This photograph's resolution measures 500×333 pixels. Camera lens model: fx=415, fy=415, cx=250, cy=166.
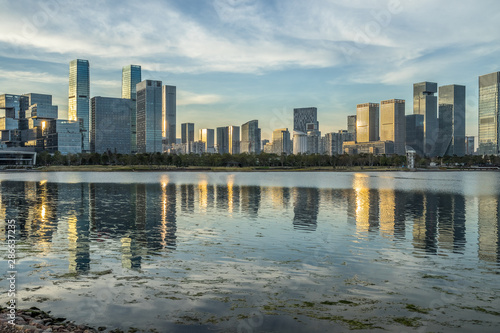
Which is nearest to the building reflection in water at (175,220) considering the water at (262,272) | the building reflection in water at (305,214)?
the building reflection in water at (305,214)

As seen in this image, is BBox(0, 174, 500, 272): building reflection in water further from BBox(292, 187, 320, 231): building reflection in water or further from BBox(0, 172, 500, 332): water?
BBox(0, 172, 500, 332): water

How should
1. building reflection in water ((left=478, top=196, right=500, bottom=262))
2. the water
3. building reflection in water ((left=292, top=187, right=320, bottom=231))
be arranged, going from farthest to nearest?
building reflection in water ((left=292, top=187, right=320, bottom=231)) < building reflection in water ((left=478, top=196, right=500, bottom=262)) < the water

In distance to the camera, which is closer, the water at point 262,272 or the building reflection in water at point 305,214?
the water at point 262,272

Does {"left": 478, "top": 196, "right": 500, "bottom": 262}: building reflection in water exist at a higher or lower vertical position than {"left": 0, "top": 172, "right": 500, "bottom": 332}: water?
lower

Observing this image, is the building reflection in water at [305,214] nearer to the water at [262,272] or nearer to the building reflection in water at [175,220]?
the building reflection in water at [175,220]

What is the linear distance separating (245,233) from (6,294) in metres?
20.9

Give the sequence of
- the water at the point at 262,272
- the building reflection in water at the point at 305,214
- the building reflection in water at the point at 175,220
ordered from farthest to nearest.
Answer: the building reflection in water at the point at 305,214
the building reflection in water at the point at 175,220
the water at the point at 262,272

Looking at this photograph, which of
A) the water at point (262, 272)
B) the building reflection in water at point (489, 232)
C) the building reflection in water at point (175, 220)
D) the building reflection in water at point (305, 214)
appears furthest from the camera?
the building reflection in water at point (305, 214)

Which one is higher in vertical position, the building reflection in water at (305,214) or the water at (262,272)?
the water at (262,272)

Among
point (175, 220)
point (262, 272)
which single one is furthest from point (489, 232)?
point (175, 220)

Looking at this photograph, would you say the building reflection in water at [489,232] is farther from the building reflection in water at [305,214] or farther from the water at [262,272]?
the building reflection in water at [305,214]

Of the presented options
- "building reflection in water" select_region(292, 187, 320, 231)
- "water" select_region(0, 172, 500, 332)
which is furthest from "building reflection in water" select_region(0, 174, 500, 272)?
"water" select_region(0, 172, 500, 332)

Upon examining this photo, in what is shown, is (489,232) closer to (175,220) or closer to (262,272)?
(262,272)

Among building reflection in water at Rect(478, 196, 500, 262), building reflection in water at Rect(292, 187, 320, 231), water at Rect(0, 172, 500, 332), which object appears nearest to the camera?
water at Rect(0, 172, 500, 332)
